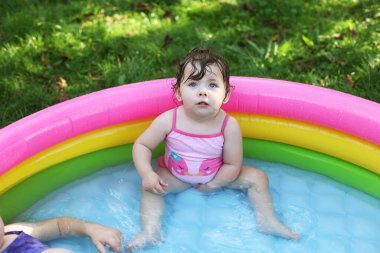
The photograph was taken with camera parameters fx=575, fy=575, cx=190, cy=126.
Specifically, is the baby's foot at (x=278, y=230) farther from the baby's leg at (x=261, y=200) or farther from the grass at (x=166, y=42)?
the grass at (x=166, y=42)

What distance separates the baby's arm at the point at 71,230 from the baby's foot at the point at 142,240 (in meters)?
0.05

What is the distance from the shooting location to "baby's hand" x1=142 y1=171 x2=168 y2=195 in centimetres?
250

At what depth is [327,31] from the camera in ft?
12.8

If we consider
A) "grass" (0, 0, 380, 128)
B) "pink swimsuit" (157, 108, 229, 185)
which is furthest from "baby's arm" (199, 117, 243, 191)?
"grass" (0, 0, 380, 128)

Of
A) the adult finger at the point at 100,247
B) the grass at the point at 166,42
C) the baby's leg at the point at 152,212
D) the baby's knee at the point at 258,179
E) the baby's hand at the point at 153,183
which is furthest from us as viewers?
the grass at the point at 166,42

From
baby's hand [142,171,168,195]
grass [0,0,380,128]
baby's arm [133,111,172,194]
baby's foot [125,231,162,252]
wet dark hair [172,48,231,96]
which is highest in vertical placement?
wet dark hair [172,48,231,96]

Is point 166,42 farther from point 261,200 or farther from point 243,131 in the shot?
point 261,200

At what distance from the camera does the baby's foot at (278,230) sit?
8.01 feet

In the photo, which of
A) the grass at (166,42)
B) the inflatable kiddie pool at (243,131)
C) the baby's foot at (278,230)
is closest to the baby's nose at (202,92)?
the inflatable kiddie pool at (243,131)

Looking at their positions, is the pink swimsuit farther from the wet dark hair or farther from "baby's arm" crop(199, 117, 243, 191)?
the wet dark hair

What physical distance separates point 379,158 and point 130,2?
238cm

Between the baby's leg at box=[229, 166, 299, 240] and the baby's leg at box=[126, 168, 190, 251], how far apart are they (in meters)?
0.27

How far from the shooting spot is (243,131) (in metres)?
2.83

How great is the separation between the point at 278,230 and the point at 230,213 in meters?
0.25
